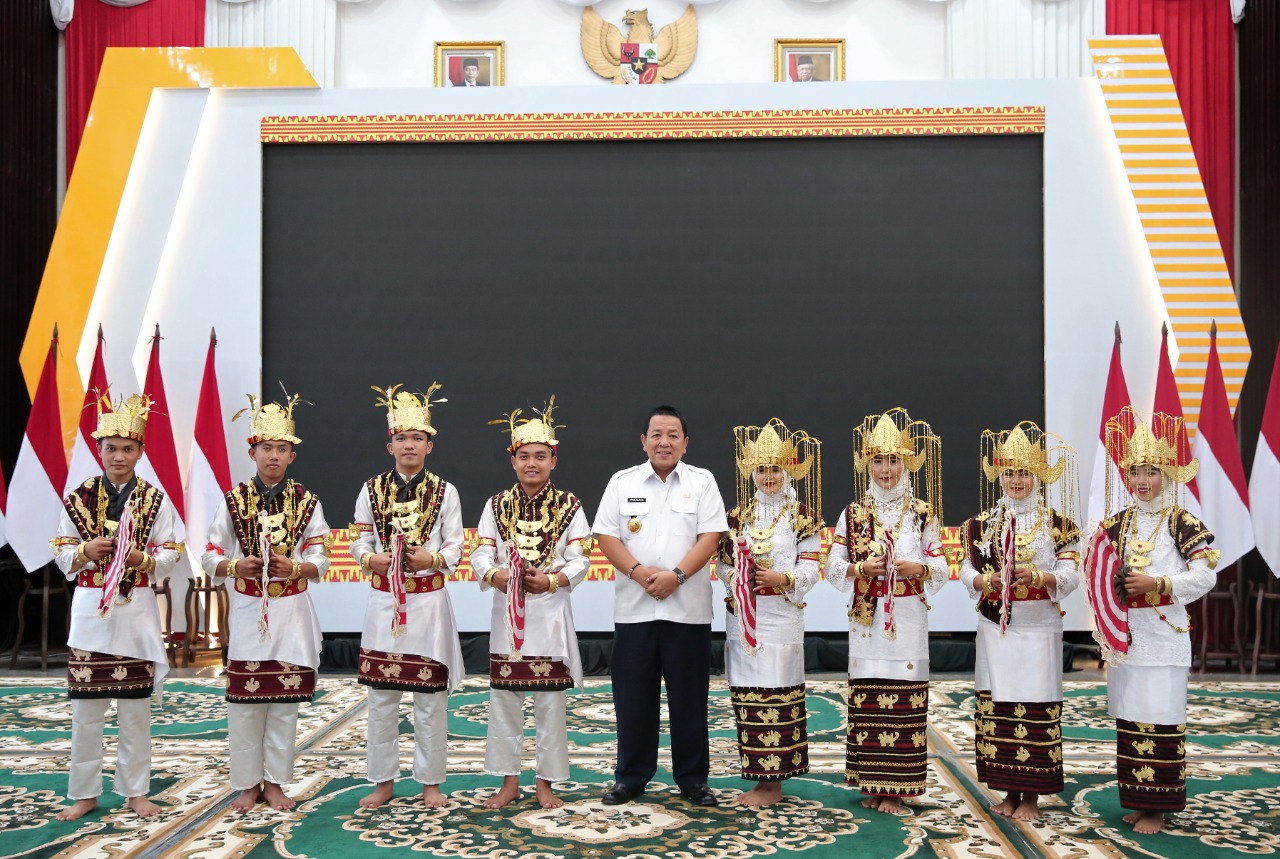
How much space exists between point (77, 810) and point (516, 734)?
1679mm

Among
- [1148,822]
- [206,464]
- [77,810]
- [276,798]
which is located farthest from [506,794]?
[206,464]

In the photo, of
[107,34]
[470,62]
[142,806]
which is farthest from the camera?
[470,62]


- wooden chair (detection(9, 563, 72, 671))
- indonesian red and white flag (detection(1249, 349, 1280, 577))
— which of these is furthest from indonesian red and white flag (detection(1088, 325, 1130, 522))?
wooden chair (detection(9, 563, 72, 671))

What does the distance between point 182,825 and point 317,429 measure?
4.59 meters

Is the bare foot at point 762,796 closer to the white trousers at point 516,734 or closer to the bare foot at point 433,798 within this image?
the white trousers at point 516,734

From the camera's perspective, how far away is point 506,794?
170 inches

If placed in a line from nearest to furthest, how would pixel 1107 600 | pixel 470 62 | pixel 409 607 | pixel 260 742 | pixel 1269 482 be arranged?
pixel 1107 600
pixel 260 742
pixel 409 607
pixel 1269 482
pixel 470 62

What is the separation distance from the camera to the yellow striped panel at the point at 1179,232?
805 cm

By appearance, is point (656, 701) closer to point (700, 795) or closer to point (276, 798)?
point (700, 795)

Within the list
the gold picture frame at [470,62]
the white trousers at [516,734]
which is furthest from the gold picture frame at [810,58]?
the white trousers at [516,734]

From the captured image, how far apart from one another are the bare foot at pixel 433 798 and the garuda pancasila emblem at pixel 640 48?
7340 millimetres

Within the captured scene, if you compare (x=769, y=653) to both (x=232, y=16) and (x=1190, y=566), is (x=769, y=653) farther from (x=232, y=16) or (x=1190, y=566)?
(x=232, y=16)

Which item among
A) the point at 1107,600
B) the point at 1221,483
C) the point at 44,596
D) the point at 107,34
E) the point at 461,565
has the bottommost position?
the point at 44,596

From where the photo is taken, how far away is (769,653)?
4297 millimetres
